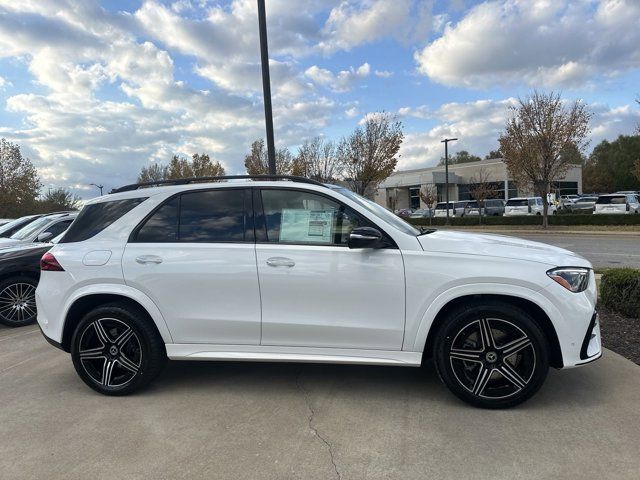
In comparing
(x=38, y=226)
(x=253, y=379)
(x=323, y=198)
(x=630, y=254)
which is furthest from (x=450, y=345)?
(x=630, y=254)

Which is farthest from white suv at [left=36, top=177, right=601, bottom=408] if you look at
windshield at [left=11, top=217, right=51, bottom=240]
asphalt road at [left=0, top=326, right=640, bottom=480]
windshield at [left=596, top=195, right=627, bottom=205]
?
windshield at [left=596, top=195, right=627, bottom=205]

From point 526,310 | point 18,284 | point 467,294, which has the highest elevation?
point 467,294

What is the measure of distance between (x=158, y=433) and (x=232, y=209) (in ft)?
5.89

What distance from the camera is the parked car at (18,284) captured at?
7059 mm

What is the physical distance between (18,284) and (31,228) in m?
1.71

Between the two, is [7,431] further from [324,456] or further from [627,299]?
[627,299]

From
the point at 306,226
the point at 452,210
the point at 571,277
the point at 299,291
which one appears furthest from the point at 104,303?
the point at 452,210

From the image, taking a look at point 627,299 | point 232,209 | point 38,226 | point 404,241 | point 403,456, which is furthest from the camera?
point 38,226

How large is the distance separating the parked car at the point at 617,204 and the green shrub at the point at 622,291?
99.7 ft

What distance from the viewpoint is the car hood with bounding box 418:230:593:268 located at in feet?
11.8

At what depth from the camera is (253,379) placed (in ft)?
14.5

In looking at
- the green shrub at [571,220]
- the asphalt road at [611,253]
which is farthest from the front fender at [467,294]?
the green shrub at [571,220]

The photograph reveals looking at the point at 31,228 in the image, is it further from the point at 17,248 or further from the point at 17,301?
the point at 17,301

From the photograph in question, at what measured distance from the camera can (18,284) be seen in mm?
7152
